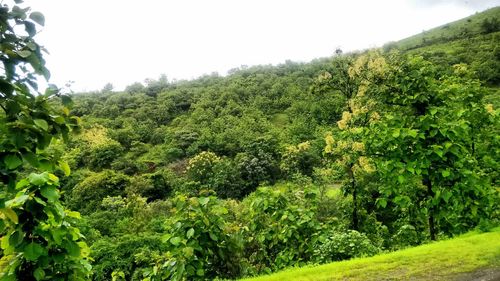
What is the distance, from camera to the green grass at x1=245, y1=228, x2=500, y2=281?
419 cm

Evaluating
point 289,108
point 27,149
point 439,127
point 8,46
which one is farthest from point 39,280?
point 289,108

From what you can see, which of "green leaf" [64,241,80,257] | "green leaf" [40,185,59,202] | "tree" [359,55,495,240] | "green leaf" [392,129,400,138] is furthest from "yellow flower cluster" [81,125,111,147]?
"green leaf" [40,185,59,202]

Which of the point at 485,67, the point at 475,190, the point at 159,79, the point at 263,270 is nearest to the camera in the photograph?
the point at 263,270

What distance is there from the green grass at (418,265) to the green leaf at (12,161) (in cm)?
332

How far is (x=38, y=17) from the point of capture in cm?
195

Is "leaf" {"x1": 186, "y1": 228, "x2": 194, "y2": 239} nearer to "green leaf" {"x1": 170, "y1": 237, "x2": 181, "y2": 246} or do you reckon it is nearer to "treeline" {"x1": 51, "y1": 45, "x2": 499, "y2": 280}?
"treeline" {"x1": 51, "y1": 45, "x2": 499, "y2": 280}

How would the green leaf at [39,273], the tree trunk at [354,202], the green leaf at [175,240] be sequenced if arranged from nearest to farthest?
1. the green leaf at [39,273]
2. the green leaf at [175,240]
3. the tree trunk at [354,202]

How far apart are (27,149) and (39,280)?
183 centimetres

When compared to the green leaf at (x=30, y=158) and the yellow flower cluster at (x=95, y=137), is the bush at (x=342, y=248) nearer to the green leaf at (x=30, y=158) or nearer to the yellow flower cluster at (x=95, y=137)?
the green leaf at (x=30, y=158)

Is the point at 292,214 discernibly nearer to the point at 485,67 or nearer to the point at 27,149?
the point at 27,149

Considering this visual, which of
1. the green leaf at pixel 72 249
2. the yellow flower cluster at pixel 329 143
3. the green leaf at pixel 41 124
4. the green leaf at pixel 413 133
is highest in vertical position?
the green leaf at pixel 41 124

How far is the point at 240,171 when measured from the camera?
46312 millimetres

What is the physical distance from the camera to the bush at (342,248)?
18.5 ft

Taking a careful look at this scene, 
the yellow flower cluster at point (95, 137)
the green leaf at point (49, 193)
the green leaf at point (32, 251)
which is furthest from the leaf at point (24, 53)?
the yellow flower cluster at point (95, 137)
